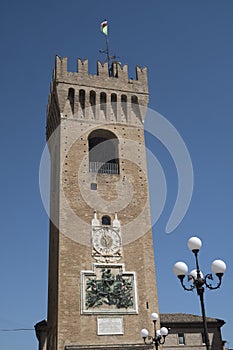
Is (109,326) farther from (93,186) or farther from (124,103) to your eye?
(124,103)

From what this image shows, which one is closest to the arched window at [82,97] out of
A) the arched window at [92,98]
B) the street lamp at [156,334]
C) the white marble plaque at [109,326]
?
the arched window at [92,98]

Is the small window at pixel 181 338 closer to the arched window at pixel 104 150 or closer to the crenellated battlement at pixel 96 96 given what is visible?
the arched window at pixel 104 150

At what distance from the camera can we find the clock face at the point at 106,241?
2208cm

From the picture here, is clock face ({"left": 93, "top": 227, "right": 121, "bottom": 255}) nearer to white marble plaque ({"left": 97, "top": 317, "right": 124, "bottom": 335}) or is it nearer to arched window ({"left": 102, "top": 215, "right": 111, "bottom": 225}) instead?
arched window ({"left": 102, "top": 215, "right": 111, "bottom": 225})

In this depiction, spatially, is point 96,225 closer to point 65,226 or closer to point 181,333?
point 65,226

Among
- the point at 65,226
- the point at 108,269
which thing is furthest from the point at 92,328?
the point at 65,226

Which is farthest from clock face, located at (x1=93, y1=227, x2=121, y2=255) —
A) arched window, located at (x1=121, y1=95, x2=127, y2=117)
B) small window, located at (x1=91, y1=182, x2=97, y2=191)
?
arched window, located at (x1=121, y1=95, x2=127, y2=117)

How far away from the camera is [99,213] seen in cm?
2305

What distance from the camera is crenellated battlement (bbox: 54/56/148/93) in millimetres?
25969

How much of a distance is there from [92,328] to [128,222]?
582cm

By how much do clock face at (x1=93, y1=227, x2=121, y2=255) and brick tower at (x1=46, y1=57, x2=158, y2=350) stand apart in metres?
0.05

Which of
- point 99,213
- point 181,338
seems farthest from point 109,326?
point 181,338

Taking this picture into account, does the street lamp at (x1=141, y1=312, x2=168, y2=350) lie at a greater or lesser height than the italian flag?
lesser

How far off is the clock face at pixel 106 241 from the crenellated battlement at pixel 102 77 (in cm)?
915
